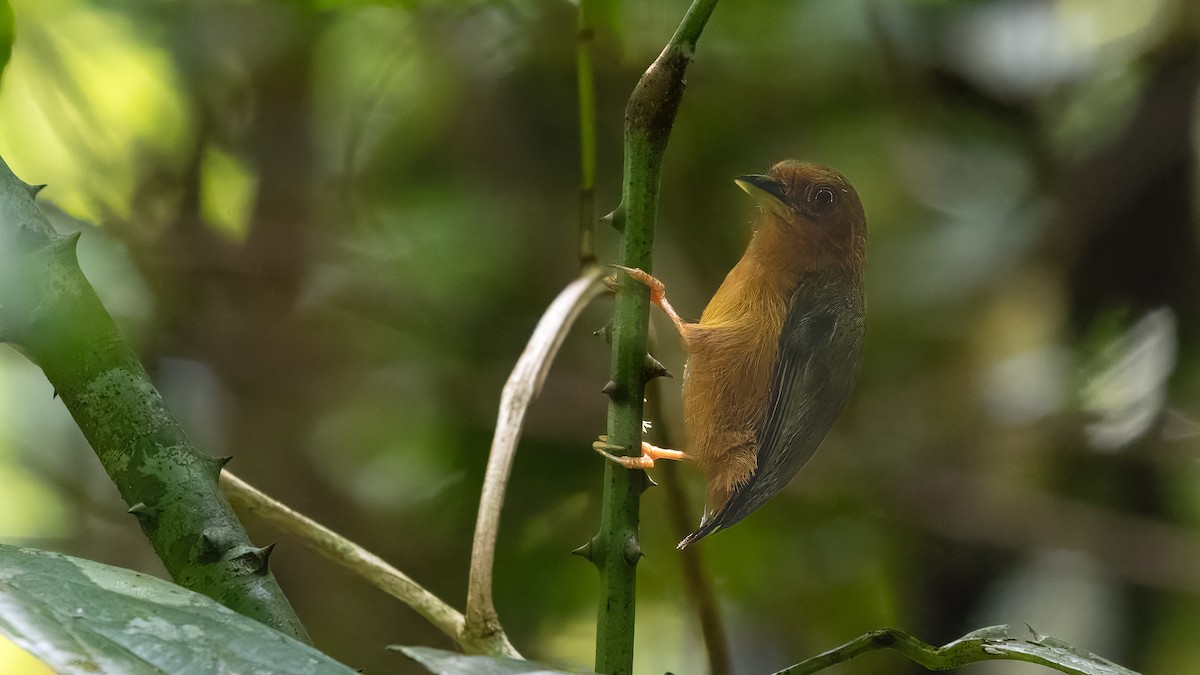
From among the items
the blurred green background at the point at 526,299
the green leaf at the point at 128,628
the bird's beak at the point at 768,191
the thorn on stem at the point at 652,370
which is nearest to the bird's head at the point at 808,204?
the bird's beak at the point at 768,191

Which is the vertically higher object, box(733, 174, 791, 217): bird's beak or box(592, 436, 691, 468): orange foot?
box(733, 174, 791, 217): bird's beak

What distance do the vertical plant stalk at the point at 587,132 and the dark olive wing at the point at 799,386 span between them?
35 cm

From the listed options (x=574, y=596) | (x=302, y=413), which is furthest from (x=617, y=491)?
→ (x=302, y=413)

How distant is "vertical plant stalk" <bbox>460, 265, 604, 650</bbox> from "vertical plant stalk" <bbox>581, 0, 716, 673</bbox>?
0.18 metres

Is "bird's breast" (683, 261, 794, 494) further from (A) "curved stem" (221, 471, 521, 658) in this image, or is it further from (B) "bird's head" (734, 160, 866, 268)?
(A) "curved stem" (221, 471, 521, 658)

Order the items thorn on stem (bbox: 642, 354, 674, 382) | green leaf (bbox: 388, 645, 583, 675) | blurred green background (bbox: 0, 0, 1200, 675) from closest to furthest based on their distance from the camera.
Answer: green leaf (bbox: 388, 645, 583, 675), thorn on stem (bbox: 642, 354, 674, 382), blurred green background (bbox: 0, 0, 1200, 675)

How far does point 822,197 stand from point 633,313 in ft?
0.49

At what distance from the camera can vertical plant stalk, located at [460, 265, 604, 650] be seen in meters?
0.69

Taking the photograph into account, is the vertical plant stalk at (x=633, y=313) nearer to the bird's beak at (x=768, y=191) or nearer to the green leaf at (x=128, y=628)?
the bird's beak at (x=768, y=191)

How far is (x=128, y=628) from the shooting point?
1.37ft

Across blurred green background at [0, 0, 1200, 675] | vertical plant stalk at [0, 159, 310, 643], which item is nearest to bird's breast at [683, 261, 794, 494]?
vertical plant stalk at [0, 159, 310, 643]

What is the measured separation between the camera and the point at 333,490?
1.34m

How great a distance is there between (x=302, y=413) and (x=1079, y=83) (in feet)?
4.13

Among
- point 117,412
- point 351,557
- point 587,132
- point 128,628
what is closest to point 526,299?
point 587,132
